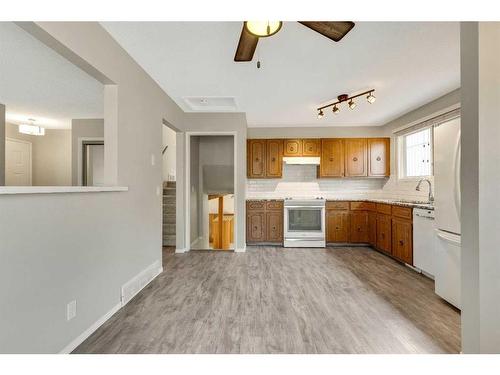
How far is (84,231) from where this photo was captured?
1841 millimetres

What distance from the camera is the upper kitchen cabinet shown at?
16.9 ft

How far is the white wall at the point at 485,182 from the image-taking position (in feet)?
4.39

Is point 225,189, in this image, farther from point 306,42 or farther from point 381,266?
point 306,42

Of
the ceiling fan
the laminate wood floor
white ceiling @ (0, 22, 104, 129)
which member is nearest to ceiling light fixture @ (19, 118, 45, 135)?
white ceiling @ (0, 22, 104, 129)

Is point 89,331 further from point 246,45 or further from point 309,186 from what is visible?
point 309,186

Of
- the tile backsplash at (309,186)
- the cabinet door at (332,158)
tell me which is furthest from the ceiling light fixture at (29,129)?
the cabinet door at (332,158)

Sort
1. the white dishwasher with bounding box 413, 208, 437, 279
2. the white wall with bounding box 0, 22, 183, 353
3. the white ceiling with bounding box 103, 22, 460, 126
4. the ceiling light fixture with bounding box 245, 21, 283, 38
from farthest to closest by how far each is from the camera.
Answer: the white dishwasher with bounding box 413, 208, 437, 279
the white ceiling with bounding box 103, 22, 460, 126
the ceiling light fixture with bounding box 245, 21, 283, 38
the white wall with bounding box 0, 22, 183, 353

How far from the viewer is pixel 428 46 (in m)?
2.29

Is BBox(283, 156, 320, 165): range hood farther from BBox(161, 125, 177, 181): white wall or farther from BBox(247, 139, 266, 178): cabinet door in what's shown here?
BBox(161, 125, 177, 181): white wall

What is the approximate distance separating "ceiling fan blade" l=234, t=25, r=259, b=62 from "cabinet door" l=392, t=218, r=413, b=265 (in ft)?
10.1

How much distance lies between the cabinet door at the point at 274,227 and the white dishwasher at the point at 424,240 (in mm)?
2240

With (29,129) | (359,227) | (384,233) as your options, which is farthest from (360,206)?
(29,129)

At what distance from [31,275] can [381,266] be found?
12.7 feet

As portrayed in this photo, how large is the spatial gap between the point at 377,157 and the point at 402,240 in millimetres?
2060
